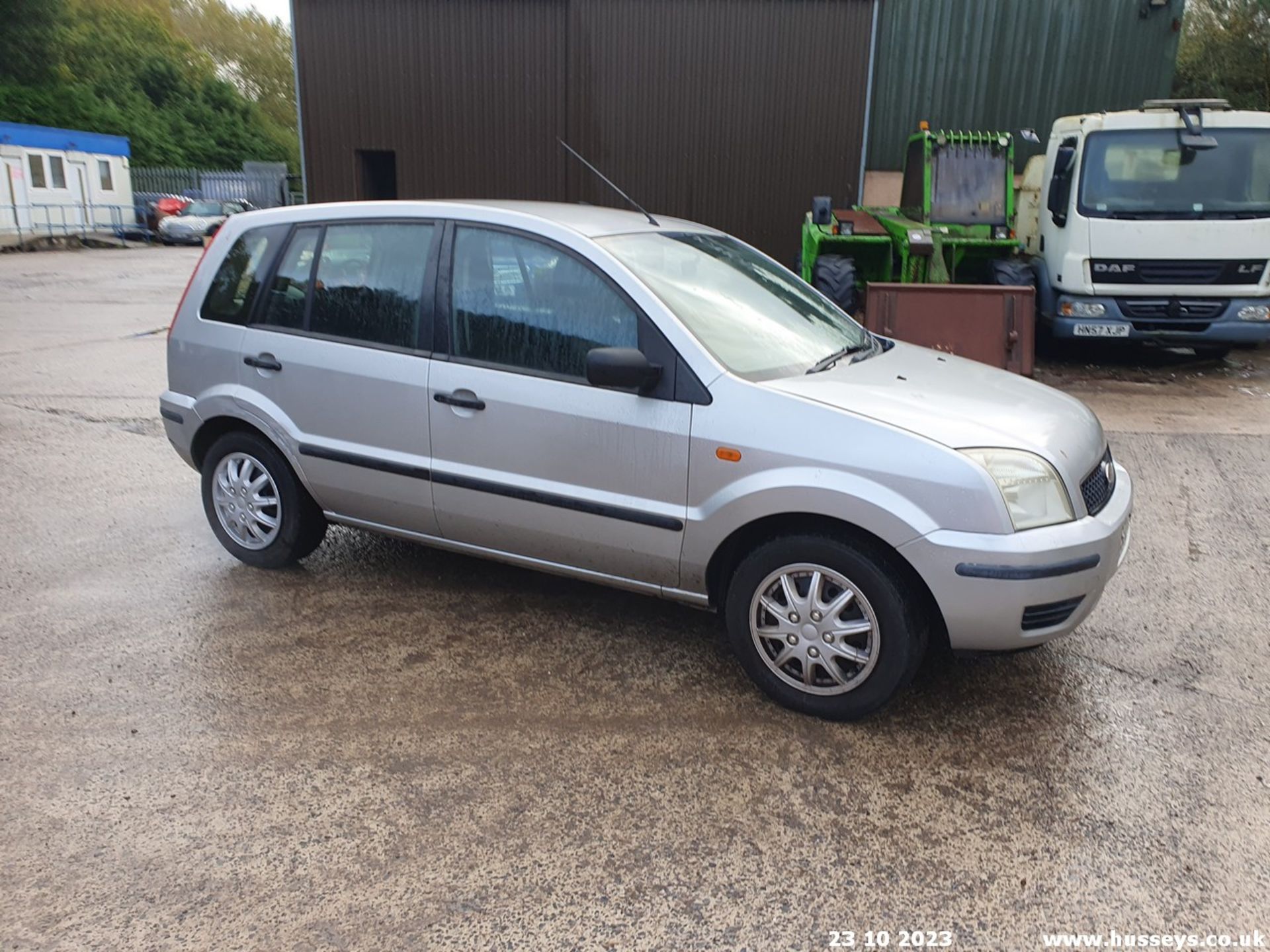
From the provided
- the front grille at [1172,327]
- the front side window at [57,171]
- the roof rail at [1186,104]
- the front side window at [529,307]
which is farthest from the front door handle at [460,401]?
the front side window at [57,171]

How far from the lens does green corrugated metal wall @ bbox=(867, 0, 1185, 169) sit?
14422 millimetres

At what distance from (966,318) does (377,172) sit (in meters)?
11.2

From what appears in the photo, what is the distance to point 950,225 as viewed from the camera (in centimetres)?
1102

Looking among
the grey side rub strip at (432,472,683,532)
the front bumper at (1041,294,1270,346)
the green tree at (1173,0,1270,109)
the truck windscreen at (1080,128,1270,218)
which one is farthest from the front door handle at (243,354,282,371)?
the green tree at (1173,0,1270,109)

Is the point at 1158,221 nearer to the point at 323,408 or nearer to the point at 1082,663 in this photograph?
the point at 1082,663

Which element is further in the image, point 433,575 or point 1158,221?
point 1158,221

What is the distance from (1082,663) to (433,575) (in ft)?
9.54

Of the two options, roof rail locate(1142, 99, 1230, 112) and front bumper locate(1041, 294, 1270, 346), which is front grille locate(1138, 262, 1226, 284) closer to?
front bumper locate(1041, 294, 1270, 346)

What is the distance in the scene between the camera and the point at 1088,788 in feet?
10.6

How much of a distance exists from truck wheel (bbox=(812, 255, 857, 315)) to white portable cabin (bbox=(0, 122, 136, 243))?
27.4 metres

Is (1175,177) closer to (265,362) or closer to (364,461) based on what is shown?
(364,461)

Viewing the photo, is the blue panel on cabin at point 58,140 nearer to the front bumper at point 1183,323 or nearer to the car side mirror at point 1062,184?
the car side mirror at point 1062,184

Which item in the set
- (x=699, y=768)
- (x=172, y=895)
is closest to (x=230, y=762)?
(x=172, y=895)

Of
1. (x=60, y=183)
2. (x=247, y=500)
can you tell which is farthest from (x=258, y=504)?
(x=60, y=183)
